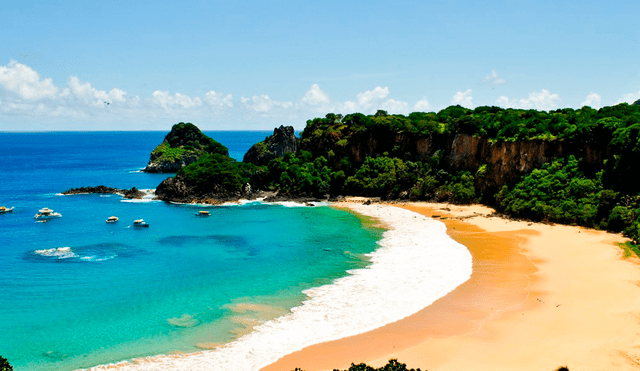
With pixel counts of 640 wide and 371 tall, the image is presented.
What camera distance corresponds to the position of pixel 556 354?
21516mm

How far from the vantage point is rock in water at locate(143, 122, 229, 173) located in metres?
114

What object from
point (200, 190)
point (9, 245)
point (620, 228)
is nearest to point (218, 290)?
point (9, 245)

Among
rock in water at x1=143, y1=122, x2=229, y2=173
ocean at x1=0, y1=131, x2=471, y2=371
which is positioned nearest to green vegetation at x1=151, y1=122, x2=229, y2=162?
rock in water at x1=143, y1=122, x2=229, y2=173

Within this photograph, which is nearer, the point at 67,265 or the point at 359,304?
the point at 359,304

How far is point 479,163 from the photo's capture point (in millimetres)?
62281

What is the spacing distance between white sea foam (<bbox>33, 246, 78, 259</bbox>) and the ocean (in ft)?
0.54

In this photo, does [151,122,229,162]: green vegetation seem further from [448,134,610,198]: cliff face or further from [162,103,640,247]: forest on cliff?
[448,134,610,198]: cliff face

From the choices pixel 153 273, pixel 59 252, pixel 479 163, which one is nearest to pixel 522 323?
pixel 153 273

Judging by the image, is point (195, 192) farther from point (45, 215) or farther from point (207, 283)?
point (207, 283)

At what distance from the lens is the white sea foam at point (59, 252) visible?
132 ft

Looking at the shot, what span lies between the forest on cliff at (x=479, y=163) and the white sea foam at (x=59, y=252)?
31474mm

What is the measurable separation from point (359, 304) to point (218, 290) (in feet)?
32.9

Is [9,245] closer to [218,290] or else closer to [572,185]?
[218,290]

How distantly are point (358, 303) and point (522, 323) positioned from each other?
31.2 feet
